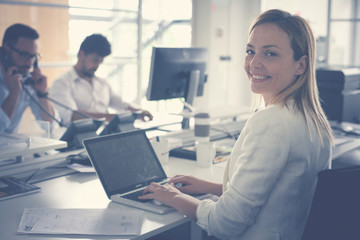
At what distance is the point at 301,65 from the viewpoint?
1.33 m

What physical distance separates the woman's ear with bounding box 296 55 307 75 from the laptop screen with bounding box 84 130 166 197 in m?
0.67

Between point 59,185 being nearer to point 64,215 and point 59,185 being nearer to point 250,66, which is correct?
point 64,215

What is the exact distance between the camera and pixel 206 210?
129cm

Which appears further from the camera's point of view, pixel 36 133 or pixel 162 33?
pixel 162 33

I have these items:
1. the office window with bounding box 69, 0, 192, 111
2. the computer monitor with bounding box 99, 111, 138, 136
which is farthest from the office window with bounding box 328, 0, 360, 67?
the computer monitor with bounding box 99, 111, 138, 136

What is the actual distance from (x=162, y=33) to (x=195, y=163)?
14.6 feet

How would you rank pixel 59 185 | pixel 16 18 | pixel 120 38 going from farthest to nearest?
pixel 120 38 → pixel 16 18 → pixel 59 185

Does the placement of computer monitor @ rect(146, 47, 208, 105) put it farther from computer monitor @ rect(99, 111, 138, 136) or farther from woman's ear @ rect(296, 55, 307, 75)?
woman's ear @ rect(296, 55, 307, 75)

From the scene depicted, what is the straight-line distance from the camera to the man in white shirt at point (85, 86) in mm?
3266

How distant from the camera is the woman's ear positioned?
4.35ft

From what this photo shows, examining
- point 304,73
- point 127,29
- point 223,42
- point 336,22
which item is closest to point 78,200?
point 304,73

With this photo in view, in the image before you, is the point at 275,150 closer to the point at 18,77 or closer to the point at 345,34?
the point at 18,77

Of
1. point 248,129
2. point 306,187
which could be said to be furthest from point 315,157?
point 248,129

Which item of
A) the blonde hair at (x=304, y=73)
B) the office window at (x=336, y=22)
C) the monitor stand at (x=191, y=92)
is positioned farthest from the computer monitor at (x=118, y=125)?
the office window at (x=336, y=22)
